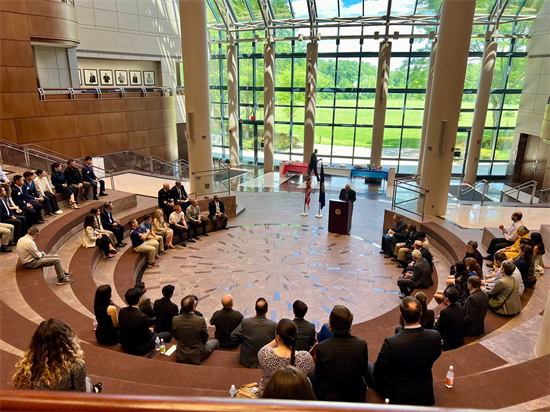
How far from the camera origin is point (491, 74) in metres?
19.6

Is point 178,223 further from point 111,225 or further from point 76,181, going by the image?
point 76,181

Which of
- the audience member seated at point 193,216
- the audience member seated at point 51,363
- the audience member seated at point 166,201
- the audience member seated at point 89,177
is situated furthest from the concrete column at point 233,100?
the audience member seated at point 51,363

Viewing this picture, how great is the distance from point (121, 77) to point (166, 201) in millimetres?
13063

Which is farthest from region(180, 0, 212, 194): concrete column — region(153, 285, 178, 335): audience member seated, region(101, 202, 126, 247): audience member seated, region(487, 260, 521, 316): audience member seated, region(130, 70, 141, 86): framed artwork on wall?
region(130, 70, 141, 86): framed artwork on wall

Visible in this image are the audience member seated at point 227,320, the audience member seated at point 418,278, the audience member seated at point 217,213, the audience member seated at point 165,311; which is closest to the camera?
the audience member seated at point 227,320

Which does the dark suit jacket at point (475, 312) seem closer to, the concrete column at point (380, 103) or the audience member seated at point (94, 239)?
the audience member seated at point (94, 239)

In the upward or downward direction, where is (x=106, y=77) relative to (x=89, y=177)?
upward

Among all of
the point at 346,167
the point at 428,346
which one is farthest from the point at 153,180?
the point at 428,346

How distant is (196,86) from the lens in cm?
1307

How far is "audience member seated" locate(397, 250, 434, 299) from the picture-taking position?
8.01 metres

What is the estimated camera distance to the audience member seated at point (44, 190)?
1022 centimetres

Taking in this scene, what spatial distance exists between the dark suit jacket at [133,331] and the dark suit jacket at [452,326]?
A: 420 centimetres

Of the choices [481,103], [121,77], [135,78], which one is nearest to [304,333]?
[481,103]

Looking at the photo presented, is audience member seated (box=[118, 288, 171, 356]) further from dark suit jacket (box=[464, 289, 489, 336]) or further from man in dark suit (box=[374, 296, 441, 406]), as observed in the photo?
dark suit jacket (box=[464, 289, 489, 336])
